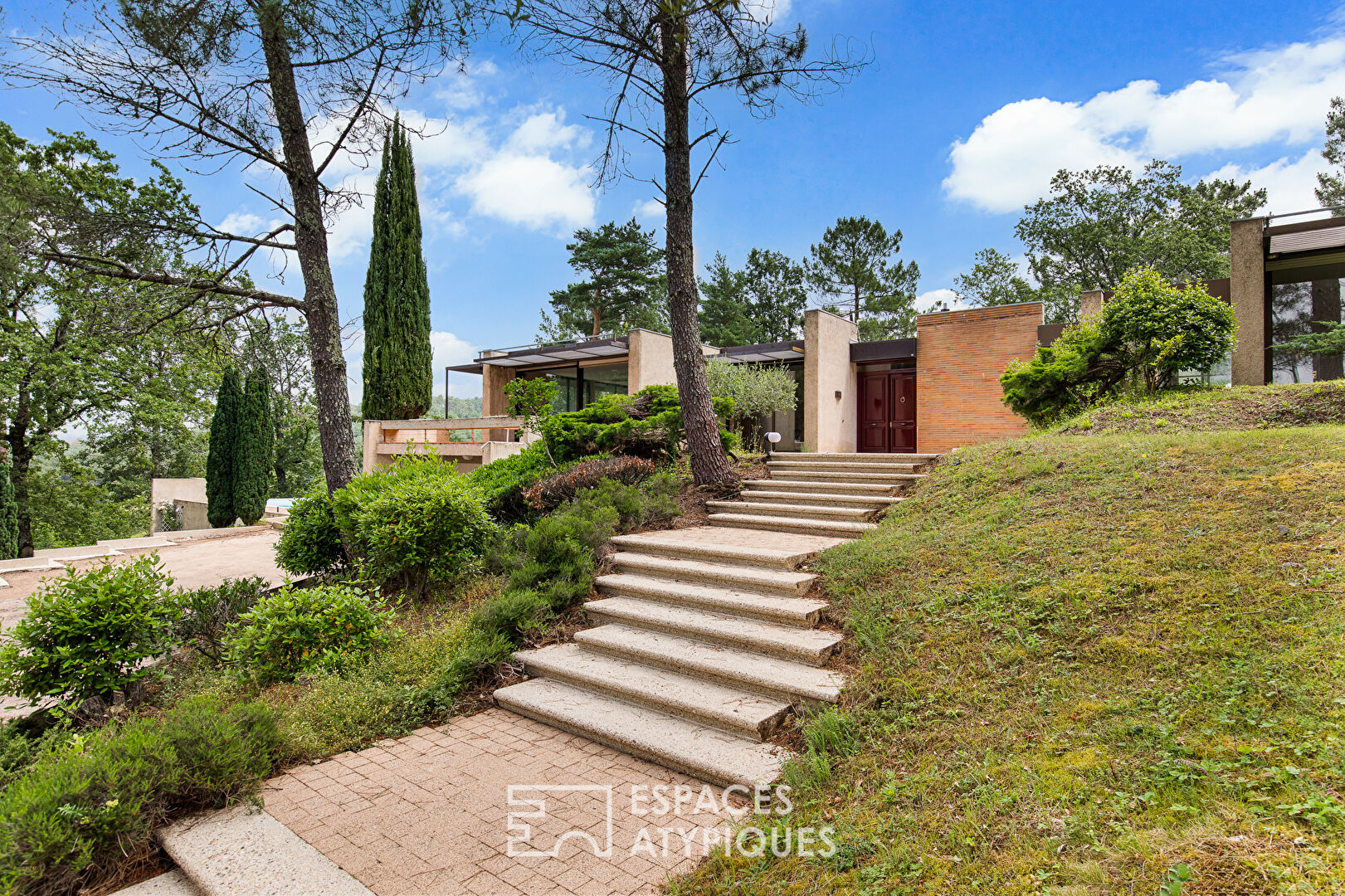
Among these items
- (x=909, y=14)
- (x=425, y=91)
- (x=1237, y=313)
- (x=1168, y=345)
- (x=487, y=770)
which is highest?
(x=909, y=14)

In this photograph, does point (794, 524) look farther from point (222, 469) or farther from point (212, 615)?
point (222, 469)

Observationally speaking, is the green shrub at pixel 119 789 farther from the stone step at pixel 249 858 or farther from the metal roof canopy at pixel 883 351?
the metal roof canopy at pixel 883 351

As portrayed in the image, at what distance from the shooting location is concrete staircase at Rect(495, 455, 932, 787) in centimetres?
337

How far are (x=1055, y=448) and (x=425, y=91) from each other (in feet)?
25.0

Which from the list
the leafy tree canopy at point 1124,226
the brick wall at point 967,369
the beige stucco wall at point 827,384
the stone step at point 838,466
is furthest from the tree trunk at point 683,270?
the leafy tree canopy at point 1124,226

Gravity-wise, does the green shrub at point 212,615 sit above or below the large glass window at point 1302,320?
below

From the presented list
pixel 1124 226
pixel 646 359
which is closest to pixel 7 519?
pixel 646 359

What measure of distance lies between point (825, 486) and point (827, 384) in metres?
8.47

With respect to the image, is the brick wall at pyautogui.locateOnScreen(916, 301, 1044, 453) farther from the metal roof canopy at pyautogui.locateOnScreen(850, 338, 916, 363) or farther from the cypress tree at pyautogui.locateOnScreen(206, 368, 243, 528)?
the cypress tree at pyautogui.locateOnScreen(206, 368, 243, 528)

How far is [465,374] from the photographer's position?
898 inches

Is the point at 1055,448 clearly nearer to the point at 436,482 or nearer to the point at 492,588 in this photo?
the point at 492,588

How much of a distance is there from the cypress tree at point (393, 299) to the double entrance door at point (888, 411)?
12.5 metres

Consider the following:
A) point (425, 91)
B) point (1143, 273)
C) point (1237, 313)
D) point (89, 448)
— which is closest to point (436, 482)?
point (425, 91)

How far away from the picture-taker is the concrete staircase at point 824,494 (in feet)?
21.5
